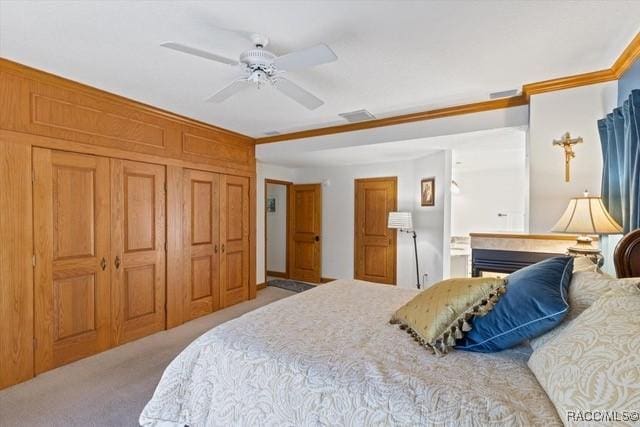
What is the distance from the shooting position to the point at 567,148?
2658mm

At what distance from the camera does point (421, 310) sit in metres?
1.60

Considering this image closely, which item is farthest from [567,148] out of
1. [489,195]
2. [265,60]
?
[489,195]

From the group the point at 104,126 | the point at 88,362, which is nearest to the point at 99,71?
the point at 104,126

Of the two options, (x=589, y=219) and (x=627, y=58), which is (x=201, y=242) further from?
(x=627, y=58)

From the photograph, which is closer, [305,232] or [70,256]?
[70,256]

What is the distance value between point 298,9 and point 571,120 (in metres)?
2.46

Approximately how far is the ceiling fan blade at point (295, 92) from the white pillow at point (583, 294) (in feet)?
6.35

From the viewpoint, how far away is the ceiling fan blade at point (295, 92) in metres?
2.21

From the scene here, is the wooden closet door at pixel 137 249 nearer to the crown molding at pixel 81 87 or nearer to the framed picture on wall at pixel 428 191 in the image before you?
the crown molding at pixel 81 87

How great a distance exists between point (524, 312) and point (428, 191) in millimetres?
3406

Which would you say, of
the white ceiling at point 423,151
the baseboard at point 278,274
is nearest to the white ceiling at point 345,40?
the white ceiling at point 423,151

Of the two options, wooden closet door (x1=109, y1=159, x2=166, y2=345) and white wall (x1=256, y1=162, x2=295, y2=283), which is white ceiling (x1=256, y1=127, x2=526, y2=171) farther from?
wooden closet door (x1=109, y1=159, x2=166, y2=345)

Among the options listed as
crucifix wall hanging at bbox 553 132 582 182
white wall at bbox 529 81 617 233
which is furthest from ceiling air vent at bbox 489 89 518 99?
crucifix wall hanging at bbox 553 132 582 182

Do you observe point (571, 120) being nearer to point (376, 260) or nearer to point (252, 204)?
point (376, 260)
